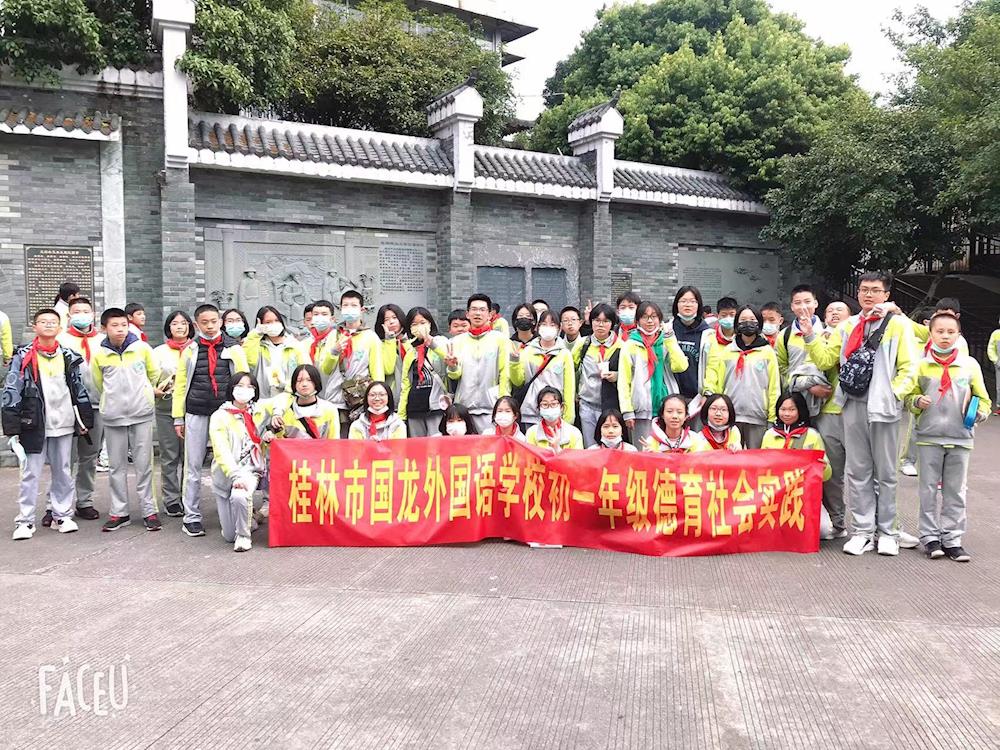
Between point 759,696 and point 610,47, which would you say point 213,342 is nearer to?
point 759,696

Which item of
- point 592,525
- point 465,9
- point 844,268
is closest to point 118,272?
point 592,525

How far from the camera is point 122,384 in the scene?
580 cm

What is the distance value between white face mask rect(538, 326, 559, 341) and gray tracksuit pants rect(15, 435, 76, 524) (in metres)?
3.48

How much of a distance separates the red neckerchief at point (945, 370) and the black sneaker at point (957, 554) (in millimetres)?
923

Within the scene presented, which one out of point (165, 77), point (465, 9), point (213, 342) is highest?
point (465, 9)

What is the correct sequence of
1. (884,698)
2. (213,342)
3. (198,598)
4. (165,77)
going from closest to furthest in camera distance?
(884,698) < (198,598) < (213,342) < (165,77)

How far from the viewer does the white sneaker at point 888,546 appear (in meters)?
5.09

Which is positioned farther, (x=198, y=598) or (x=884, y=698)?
(x=198, y=598)

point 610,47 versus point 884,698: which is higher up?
point 610,47

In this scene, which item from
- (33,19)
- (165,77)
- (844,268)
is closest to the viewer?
(33,19)

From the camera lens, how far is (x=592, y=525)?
209 inches

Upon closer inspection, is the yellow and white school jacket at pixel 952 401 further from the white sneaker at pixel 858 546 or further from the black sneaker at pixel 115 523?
the black sneaker at pixel 115 523

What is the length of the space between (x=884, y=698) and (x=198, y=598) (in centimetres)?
324

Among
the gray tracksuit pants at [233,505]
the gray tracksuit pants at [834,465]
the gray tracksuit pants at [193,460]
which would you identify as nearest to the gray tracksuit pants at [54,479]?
the gray tracksuit pants at [193,460]
